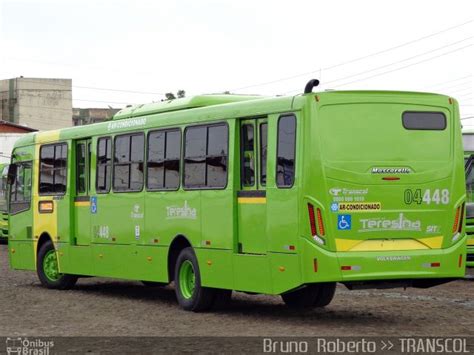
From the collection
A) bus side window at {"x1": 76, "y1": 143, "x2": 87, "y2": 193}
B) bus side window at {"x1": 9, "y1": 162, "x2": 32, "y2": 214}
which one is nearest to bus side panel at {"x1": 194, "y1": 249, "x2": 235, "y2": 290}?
bus side window at {"x1": 76, "y1": 143, "x2": 87, "y2": 193}

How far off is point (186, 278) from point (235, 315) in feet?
4.29

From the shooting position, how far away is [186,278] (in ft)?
57.3

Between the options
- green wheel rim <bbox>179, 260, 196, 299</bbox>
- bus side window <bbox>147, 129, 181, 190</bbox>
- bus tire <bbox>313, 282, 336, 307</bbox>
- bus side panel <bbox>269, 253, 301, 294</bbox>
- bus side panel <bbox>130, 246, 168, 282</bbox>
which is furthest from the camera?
bus side panel <bbox>130, 246, 168, 282</bbox>

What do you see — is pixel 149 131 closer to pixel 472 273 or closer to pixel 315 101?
pixel 315 101

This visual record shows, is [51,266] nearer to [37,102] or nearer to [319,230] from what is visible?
[319,230]

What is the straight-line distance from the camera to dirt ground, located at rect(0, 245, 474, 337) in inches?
563

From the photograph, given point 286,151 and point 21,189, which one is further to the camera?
point 21,189

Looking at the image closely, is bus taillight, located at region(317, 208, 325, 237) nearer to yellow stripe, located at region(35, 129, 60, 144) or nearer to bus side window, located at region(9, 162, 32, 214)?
yellow stripe, located at region(35, 129, 60, 144)

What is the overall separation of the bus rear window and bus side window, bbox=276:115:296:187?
1.45 m

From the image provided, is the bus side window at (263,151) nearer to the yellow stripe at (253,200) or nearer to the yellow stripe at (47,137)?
the yellow stripe at (253,200)

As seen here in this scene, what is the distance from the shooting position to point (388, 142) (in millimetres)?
15062

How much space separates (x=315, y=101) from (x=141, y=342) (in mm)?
3737

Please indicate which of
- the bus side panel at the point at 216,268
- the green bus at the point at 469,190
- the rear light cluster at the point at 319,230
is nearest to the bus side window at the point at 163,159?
the bus side panel at the point at 216,268

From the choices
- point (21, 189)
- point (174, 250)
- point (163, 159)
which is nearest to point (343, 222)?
point (174, 250)
